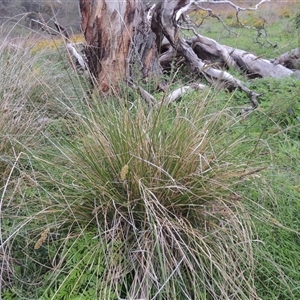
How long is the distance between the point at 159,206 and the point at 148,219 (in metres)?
0.20

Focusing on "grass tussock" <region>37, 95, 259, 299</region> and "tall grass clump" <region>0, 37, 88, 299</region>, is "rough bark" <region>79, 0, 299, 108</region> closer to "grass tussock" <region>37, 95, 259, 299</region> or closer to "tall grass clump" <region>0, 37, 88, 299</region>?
"tall grass clump" <region>0, 37, 88, 299</region>

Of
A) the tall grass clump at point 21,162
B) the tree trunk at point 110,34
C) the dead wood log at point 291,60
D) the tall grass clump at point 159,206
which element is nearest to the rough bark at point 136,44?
the tree trunk at point 110,34

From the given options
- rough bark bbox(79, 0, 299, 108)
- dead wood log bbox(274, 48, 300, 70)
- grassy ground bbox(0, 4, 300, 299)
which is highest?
grassy ground bbox(0, 4, 300, 299)

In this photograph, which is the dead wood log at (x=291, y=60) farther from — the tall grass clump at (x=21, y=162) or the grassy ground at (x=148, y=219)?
the grassy ground at (x=148, y=219)

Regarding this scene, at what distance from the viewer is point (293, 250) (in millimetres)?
2258

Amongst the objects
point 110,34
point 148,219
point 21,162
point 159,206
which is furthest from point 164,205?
point 110,34

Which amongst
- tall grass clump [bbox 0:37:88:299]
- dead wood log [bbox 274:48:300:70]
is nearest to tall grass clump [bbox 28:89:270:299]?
tall grass clump [bbox 0:37:88:299]

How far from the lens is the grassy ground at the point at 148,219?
Result: 6.46ft

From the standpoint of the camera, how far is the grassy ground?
6.46 ft

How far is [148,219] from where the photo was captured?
1944 millimetres

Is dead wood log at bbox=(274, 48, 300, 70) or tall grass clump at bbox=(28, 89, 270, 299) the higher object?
tall grass clump at bbox=(28, 89, 270, 299)

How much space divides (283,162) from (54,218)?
4.58 feet

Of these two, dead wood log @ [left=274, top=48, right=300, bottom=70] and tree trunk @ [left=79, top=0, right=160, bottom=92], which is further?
Answer: dead wood log @ [left=274, top=48, right=300, bottom=70]

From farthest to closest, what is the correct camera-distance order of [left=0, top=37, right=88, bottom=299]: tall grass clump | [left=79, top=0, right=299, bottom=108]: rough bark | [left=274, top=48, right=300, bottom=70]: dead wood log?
[left=274, top=48, right=300, bottom=70]: dead wood log
[left=79, top=0, right=299, bottom=108]: rough bark
[left=0, top=37, right=88, bottom=299]: tall grass clump
